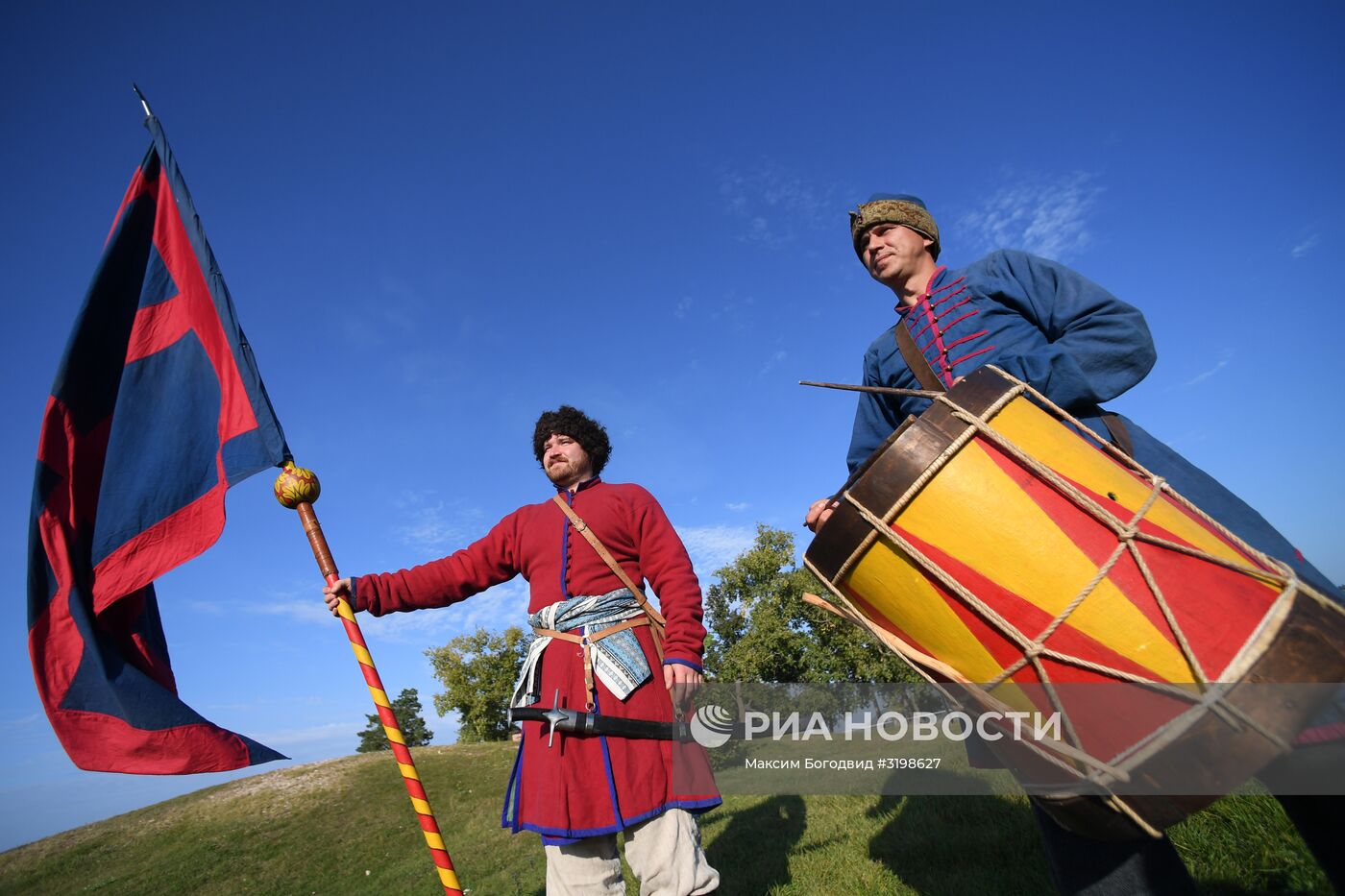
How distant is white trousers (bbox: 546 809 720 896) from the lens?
8.59 ft

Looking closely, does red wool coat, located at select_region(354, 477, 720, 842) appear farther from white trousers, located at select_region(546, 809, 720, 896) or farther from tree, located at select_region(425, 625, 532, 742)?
tree, located at select_region(425, 625, 532, 742)

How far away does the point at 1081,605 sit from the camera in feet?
5.00

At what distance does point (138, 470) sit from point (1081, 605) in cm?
406

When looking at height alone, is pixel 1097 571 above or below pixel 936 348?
below

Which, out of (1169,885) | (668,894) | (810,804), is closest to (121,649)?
(668,894)

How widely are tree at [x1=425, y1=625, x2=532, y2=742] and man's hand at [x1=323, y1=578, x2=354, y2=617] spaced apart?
30.9 metres

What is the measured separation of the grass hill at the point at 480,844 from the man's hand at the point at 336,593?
3.33 metres

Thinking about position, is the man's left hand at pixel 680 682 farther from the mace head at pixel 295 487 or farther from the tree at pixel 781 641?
the tree at pixel 781 641

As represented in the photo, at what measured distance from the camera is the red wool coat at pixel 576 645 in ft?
8.73

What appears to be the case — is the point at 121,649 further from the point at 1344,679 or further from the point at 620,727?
the point at 1344,679

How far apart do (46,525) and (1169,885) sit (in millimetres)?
4571

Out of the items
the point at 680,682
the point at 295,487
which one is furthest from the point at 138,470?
the point at 680,682

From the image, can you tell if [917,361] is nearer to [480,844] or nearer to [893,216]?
[893,216]

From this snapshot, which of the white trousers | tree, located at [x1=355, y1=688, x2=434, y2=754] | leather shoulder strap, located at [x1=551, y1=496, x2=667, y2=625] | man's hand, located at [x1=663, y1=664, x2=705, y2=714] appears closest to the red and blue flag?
the white trousers
